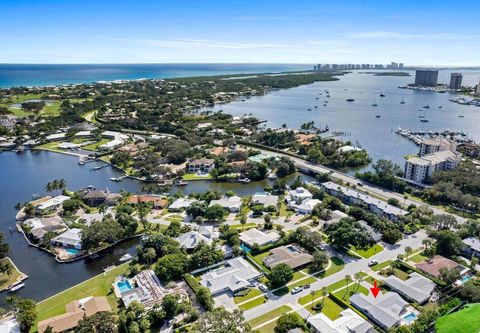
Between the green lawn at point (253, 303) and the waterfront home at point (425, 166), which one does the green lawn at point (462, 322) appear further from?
the waterfront home at point (425, 166)

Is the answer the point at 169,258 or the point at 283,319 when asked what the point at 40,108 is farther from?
the point at 283,319

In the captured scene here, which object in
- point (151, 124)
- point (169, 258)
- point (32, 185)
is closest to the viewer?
point (169, 258)

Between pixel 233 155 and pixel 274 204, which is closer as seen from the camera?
pixel 274 204

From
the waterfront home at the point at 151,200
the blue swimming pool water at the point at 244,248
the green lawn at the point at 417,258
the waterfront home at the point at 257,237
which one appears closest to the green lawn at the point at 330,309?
the blue swimming pool water at the point at 244,248

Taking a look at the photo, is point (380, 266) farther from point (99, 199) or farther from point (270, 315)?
point (99, 199)

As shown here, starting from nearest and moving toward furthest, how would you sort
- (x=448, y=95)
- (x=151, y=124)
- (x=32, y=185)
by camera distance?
(x=32, y=185), (x=151, y=124), (x=448, y=95)

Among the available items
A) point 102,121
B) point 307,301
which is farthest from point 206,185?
point 102,121

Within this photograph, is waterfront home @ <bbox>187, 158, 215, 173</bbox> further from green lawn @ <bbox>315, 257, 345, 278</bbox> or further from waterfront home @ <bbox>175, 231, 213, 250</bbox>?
green lawn @ <bbox>315, 257, 345, 278</bbox>
